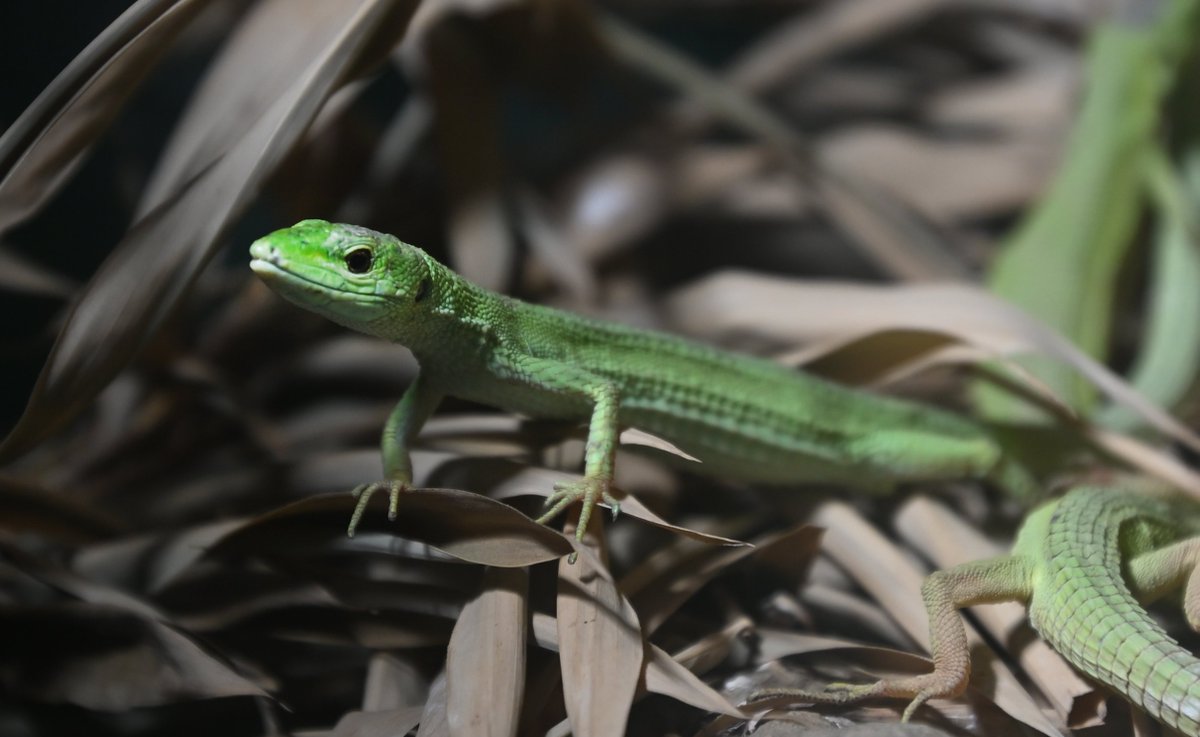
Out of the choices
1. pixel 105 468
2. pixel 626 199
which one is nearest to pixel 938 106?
pixel 626 199

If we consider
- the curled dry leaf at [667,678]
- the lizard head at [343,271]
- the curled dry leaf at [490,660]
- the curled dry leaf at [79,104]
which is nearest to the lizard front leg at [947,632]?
the curled dry leaf at [667,678]

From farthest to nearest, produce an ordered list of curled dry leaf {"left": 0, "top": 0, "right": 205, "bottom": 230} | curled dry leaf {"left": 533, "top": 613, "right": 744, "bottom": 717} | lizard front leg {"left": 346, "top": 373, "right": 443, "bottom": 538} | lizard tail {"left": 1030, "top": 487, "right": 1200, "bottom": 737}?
lizard front leg {"left": 346, "top": 373, "right": 443, "bottom": 538} < curled dry leaf {"left": 0, "top": 0, "right": 205, "bottom": 230} < curled dry leaf {"left": 533, "top": 613, "right": 744, "bottom": 717} < lizard tail {"left": 1030, "top": 487, "right": 1200, "bottom": 737}

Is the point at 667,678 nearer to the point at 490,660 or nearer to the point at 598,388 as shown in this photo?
the point at 490,660

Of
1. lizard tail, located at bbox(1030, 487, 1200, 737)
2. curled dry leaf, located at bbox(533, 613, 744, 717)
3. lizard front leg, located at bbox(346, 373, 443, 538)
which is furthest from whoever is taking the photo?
lizard front leg, located at bbox(346, 373, 443, 538)

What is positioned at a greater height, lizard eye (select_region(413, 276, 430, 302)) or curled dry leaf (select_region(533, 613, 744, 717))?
lizard eye (select_region(413, 276, 430, 302))

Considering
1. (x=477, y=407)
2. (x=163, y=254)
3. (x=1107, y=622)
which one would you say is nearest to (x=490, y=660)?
(x=477, y=407)

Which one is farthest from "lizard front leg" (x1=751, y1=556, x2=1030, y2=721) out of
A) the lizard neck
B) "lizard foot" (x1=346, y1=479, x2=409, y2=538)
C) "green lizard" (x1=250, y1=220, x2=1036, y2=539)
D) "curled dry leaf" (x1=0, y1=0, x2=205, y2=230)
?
"curled dry leaf" (x1=0, y1=0, x2=205, y2=230)

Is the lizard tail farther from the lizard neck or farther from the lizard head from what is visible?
the lizard head

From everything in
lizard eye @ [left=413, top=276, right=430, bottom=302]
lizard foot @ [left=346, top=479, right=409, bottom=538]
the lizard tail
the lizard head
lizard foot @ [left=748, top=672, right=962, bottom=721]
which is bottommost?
lizard foot @ [left=748, top=672, right=962, bottom=721]
